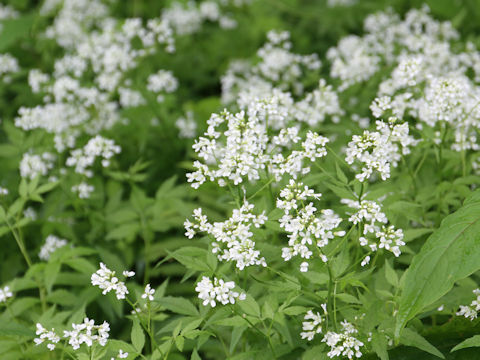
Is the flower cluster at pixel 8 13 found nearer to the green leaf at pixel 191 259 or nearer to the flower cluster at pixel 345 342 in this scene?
the green leaf at pixel 191 259

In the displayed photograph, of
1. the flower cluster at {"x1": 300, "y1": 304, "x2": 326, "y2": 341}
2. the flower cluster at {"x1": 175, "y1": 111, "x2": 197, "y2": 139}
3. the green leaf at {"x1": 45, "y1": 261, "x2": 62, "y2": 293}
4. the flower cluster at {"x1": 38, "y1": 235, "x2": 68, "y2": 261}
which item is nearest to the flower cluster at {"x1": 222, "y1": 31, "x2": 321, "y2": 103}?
the flower cluster at {"x1": 175, "y1": 111, "x2": 197, "y2": 139}

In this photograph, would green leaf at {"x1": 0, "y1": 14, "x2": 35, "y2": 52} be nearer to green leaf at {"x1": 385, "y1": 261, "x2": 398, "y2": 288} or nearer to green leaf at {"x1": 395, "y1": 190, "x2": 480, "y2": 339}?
green leaf at {"x1": 385, "y1": 261, "x2": 398, "y2": 288}

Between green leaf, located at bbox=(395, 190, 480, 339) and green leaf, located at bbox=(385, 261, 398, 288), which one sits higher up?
green leaf, located at bbox=(395, 190, 480, 339)

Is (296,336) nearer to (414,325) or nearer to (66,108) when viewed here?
(414,325)

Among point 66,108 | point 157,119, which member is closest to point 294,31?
point 157,119

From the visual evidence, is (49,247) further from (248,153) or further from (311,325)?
(311,325)

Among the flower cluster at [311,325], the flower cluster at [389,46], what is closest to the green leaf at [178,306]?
the flower cluster at [311,325]
